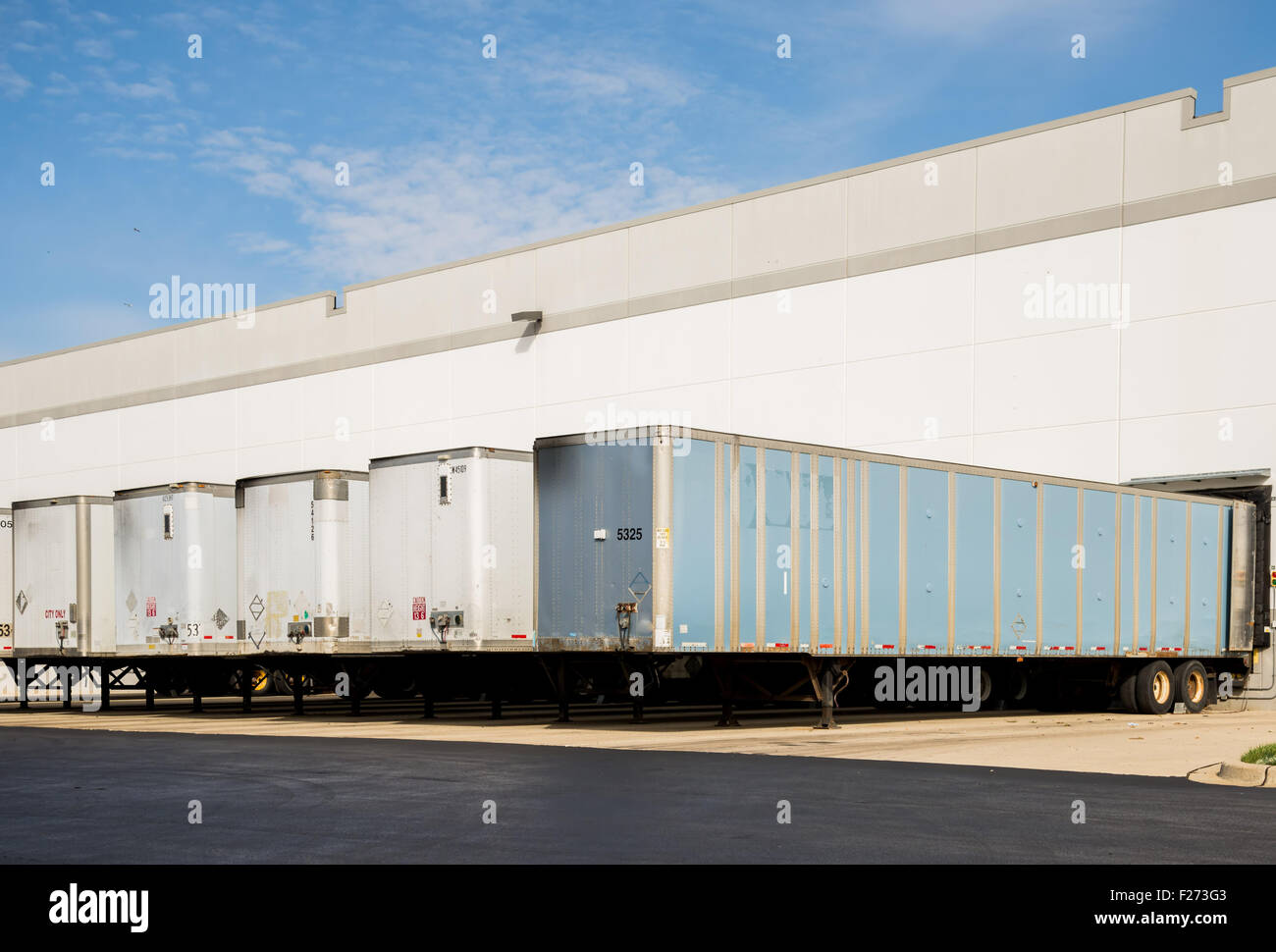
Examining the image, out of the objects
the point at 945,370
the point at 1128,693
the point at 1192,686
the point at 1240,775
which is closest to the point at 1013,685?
the point at 1128,693

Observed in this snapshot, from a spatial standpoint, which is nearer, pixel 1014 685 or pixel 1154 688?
pixel 1014 685

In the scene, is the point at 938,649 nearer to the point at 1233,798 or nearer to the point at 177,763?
the point at 1233,798

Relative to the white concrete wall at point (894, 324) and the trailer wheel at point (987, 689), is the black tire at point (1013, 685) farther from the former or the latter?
the white concrete wall at point (894, 324)

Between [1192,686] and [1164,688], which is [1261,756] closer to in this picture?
[1164,688]

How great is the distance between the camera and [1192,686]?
2795cm

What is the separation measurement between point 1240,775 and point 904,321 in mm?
19861

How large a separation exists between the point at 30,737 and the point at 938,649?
1397 centimetres

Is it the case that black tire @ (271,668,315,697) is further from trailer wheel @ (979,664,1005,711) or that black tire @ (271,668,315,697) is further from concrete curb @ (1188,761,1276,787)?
concrete curb @ (1188,761,1276,787)

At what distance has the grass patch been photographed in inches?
576

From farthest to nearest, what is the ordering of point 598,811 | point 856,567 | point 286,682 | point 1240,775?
point 286,682 → point 856,567 → point 1240,775 → point 598,811

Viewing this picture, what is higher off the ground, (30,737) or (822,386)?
(822,386)

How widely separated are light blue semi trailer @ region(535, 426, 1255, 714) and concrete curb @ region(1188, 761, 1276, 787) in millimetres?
7167

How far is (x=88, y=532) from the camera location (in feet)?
101
